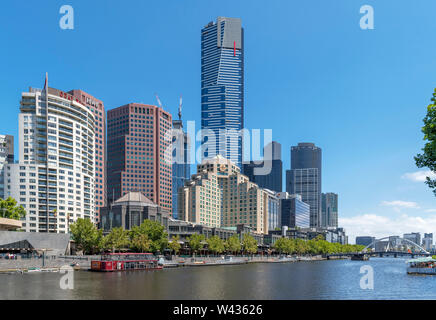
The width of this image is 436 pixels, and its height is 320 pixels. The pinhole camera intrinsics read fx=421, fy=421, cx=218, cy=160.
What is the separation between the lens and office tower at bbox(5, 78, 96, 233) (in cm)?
17525

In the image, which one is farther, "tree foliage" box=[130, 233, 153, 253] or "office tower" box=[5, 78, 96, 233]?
"office tower" box=[5, 78, 96, 233]

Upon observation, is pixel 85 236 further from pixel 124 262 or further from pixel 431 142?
pixel 431 142

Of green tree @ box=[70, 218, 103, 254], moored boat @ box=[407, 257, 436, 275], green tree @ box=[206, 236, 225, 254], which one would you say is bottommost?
green tree @ box=[206, 236, 225, 254]

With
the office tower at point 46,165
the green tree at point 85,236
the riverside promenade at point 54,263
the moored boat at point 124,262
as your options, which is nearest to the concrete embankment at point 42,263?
the riverside promenade at point 54,263

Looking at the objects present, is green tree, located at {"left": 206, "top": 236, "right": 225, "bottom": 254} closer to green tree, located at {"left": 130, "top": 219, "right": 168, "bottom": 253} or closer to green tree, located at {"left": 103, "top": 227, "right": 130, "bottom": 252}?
green tree, located at {"left": 130, "top": 219, "right": 168, "bottom": 253}

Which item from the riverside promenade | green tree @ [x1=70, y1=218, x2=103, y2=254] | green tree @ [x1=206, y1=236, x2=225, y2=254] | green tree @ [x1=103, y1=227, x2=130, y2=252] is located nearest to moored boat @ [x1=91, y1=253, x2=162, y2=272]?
the riverside promenade

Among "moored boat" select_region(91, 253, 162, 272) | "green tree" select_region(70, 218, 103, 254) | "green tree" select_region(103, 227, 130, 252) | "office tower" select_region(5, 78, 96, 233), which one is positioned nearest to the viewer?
"moored boat" select_region(91, 253, 162, 272)

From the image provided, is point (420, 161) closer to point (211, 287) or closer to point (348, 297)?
point (348, 297)

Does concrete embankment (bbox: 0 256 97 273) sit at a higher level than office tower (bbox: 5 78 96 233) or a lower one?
lower

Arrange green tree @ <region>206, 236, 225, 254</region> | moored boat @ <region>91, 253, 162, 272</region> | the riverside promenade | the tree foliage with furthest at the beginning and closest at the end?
green tree @ <region>206, 236, 225, 254</region> < the tree foliage < moored boat @ <region>91, 253, 162, 272</region> < the riverside promenade

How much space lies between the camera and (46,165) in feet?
594

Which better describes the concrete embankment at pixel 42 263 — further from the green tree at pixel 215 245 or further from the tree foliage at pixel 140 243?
the green tree at pixel 215 245
